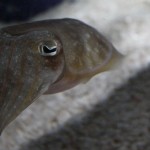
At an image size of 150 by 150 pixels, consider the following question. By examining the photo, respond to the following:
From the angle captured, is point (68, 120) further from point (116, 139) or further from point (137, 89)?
point (137, 89)

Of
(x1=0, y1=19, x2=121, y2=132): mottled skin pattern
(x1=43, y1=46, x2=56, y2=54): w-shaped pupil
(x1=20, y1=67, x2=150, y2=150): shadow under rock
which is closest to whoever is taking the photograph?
(x1=0, y1=19, x2=121, y2=132): mottled skin pattern

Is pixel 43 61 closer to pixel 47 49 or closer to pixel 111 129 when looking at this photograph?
pixel 47 49

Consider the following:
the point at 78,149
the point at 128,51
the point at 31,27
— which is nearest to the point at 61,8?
the point at 128,51

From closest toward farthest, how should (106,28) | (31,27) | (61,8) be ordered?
(31,27), (106,28), (61,8)

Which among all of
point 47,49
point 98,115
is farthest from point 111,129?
point 47,49

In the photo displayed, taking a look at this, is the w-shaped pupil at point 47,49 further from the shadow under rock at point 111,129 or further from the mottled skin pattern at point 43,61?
the shadow under rock at point 111,129

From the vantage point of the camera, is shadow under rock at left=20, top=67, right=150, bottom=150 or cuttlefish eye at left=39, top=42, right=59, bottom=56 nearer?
cuttlefish eye at left=39, top=42, right=59, bottom=56

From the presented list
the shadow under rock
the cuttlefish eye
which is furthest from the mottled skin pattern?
the shadow under rock

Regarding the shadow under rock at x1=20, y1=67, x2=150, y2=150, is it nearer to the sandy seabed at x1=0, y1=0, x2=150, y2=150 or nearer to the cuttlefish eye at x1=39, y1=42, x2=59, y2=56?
the sandy seabed at x1=0, y1=0, x2=150, y2=150
